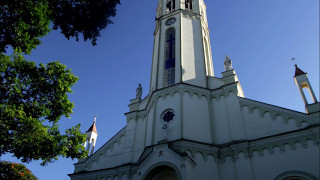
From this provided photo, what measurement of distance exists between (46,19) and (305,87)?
16024 mm

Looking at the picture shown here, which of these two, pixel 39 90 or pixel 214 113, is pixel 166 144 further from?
pixel 39 90

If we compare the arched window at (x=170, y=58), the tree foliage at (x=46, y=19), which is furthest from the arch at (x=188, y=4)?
the tree foliage at (x=46, y=19)

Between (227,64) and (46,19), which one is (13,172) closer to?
(46,19)

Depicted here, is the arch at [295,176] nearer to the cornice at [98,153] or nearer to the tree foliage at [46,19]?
the cornice at [98,153]

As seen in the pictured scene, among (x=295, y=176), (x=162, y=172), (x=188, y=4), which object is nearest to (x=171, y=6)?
(x=188, y=4)

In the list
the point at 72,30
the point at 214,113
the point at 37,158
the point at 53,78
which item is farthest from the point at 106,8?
the point at 214,113

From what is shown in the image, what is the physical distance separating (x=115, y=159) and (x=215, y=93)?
8.85 m

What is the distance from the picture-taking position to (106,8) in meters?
11.9

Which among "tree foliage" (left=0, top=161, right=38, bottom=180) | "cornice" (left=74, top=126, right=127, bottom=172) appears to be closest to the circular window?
"cornice" (left=74, top=126, right=127, bottom=172)

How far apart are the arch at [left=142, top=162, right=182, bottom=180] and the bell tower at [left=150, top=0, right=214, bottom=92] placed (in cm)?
678

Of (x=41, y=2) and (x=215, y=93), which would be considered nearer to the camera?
(x=41, y=2)

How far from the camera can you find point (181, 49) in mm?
21422

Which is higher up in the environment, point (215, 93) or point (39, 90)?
point (215, 93)

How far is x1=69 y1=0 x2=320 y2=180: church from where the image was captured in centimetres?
1462
